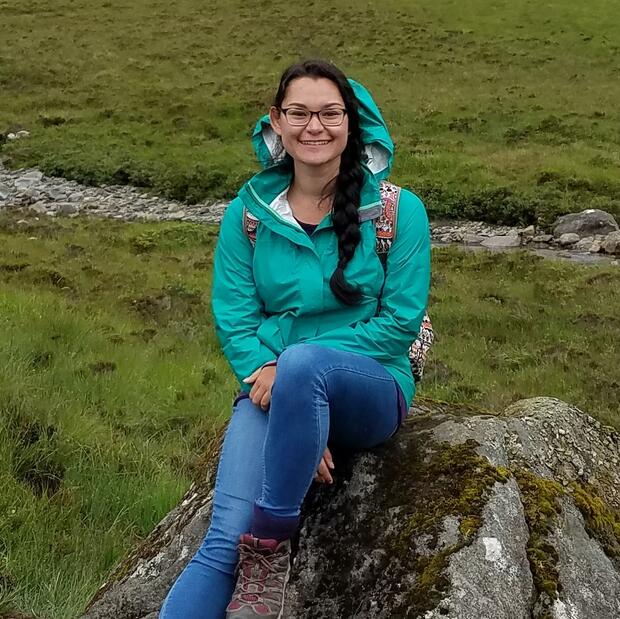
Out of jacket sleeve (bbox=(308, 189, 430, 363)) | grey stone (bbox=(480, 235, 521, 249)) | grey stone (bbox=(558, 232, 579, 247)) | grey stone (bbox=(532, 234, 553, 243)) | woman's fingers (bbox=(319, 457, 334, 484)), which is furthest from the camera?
grey stone (bbox=(532, 234, 553, 243))

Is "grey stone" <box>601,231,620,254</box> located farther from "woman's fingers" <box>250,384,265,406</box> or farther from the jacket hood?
"woman's fingers" <box>250,384,265,406</box>

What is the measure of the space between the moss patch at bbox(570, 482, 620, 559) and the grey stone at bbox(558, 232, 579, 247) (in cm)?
1859

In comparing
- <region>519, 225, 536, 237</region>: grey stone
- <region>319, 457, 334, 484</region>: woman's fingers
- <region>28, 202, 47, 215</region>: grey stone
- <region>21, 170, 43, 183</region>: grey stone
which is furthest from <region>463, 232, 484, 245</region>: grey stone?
<region>319, 457, 334, 484</region>: woman's fingers

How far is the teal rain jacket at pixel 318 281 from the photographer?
163 inches

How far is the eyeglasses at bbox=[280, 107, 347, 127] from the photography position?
4266 mm

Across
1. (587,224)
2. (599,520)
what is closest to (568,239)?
(587,224)

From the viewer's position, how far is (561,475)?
4121mm

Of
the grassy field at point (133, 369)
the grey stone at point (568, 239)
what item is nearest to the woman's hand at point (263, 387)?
the grassy field at point (133, 369)

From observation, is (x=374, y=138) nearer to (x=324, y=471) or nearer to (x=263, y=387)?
(x=263, y=387)

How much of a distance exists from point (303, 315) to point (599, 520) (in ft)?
5.82

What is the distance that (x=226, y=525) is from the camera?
11.8ft

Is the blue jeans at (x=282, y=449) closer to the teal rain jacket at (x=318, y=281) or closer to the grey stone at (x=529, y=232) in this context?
the teal rain jacket at (x=318, y=281)

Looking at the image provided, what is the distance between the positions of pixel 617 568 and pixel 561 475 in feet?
1.98

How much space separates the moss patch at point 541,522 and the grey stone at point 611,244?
1811 centimetres
